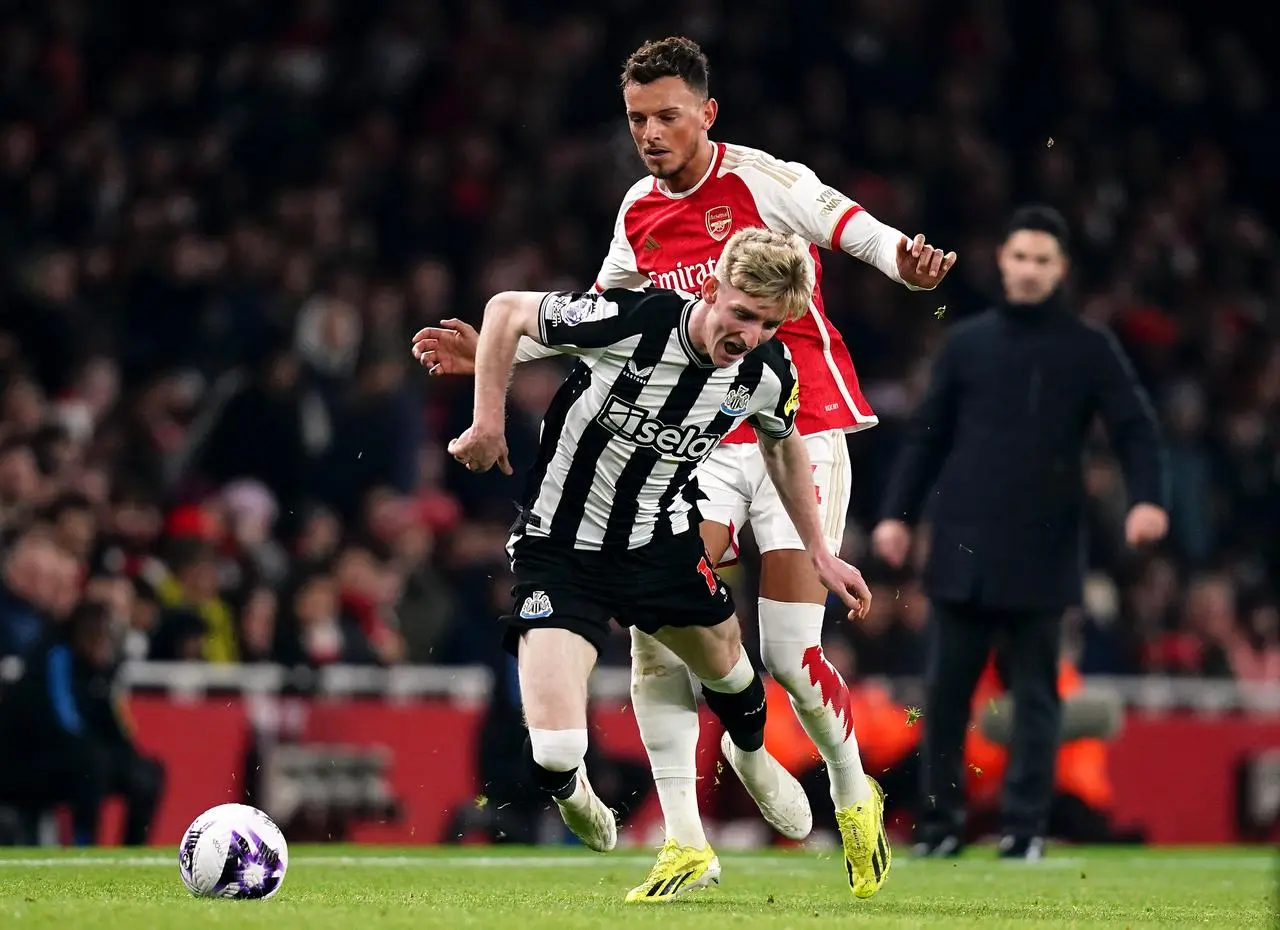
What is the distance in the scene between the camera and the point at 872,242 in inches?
254

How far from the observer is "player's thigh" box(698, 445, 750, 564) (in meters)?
6.85

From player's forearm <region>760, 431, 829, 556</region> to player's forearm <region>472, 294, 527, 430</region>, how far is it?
790mm

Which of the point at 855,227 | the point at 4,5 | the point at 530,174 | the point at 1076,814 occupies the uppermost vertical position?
the point at 4,5

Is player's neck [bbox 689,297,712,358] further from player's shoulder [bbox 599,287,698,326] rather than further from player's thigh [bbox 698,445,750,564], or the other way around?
player's thigh [bbox 698,445,750,564]

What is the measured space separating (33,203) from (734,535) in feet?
27.0

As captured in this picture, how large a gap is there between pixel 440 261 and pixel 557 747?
9424mm

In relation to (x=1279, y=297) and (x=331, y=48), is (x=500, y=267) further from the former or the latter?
(x=1279, y=297)

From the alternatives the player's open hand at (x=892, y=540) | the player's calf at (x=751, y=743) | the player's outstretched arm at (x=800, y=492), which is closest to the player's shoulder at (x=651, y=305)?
the player's outstretched arm at (x=800, y=492)

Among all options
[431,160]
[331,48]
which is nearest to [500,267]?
[431,160]

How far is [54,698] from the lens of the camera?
30.7 feet

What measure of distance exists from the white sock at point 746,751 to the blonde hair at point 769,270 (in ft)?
4.00

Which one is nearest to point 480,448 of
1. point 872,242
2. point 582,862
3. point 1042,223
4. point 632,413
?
point 632,413

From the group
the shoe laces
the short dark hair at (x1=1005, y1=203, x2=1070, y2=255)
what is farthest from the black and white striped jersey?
the short dark hair at (x1=1005, y1=203, x2=1070, y2=255)

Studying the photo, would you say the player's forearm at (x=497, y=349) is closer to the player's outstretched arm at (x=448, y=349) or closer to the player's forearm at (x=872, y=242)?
the player's outstretched arm at (x=448, y=349)
